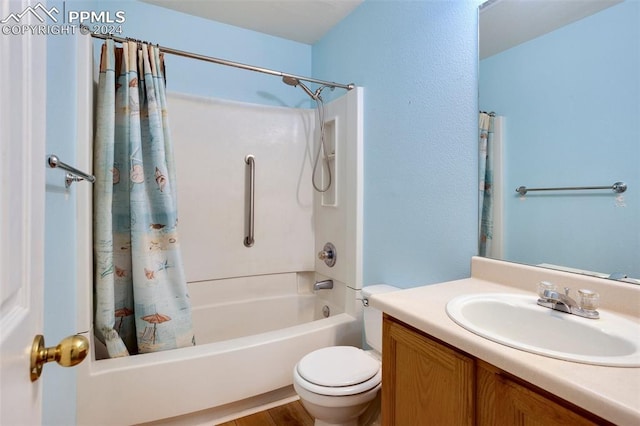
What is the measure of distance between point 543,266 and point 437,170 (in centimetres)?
60

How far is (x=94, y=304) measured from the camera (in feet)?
4.75

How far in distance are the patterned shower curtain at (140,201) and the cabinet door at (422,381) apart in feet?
3.78

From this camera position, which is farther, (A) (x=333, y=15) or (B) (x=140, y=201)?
(A) (x=333, y=15)

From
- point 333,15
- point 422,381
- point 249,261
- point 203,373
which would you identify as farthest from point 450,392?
point 333,15

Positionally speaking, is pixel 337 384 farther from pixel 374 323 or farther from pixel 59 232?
pixel 59 232

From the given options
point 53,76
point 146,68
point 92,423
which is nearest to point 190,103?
point 146,68

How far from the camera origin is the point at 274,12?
2.15 m

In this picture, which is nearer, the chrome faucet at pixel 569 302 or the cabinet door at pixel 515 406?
the cabinet door at pixel 515 406

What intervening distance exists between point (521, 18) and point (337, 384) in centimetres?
167

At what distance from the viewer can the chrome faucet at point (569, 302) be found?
0.84 metres

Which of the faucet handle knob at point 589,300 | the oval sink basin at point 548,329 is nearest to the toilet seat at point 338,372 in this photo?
the oval sink basin at point 548,329

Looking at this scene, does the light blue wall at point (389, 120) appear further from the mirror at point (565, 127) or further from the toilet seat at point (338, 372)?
the toilet seat at point (338, 372)

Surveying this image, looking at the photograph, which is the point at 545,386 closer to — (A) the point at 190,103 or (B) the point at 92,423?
(B) the point at 92,423

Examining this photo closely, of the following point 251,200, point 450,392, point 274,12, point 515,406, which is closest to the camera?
point 515,406
